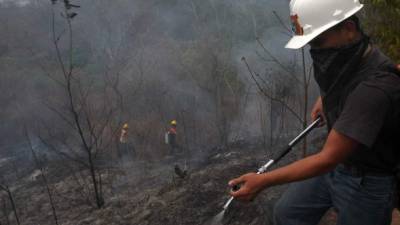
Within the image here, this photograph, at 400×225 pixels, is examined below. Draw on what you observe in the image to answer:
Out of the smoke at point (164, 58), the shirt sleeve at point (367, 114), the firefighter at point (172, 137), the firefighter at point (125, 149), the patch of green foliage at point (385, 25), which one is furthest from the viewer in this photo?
the smoke at point (164, 58)

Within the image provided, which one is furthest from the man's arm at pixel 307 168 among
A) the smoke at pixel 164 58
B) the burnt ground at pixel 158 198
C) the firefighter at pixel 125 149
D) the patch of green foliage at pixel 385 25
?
the firefighter at pixel 125 149

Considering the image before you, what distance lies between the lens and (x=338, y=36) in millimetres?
2141

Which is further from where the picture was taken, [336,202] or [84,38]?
[84,38]

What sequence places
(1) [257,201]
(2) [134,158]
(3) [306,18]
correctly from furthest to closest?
1. (2) [134,158]
2. (1) [257,201]
3. (3) [306,18]

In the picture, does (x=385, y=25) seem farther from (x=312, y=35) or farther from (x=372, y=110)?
(x=372, y=110)

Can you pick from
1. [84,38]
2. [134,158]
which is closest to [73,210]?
[134,158]

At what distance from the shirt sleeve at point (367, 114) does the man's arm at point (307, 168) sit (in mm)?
61

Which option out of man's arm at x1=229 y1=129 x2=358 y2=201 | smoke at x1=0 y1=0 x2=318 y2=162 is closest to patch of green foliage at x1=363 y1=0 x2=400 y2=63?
man's arm at x1=229 y1=129 x2=358 y2=201

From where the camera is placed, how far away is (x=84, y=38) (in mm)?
23516

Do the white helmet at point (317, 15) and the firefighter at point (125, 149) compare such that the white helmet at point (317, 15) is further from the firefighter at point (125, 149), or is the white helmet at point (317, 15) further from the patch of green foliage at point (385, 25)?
the firefighter at point (125, 149)

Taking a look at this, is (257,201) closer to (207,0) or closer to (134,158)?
(134,158)

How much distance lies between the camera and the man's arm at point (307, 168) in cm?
196

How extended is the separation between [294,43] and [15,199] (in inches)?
297

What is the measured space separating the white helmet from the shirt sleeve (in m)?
0.45
